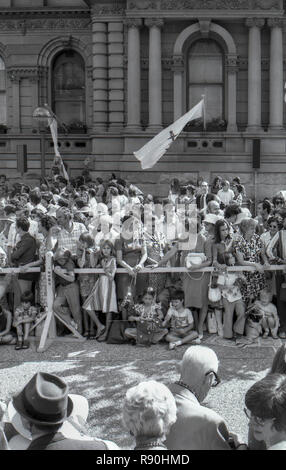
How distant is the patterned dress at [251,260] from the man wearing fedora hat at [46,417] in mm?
5951

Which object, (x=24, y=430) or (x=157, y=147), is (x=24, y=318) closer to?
(x=24, y=430)

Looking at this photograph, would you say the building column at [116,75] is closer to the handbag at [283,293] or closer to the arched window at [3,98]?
the arched window at [3,98]

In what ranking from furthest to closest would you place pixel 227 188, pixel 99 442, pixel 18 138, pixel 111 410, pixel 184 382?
1. pixel 18 138
2. pixel 227 188
3. pixel 111 410
4. pixel 184 382
5. pixel 99 442

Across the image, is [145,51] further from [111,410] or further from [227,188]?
[111,410]

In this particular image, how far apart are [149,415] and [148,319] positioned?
541 cm

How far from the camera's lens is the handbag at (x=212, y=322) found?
957cm

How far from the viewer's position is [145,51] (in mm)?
22000

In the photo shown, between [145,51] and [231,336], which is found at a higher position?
[145,51]

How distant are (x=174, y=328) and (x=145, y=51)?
1492cm

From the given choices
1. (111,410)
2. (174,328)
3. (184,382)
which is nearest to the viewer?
(184,382)

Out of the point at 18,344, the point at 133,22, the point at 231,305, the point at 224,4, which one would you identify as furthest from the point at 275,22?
the point at 18,344

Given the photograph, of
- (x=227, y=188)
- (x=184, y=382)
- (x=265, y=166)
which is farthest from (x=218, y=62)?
(x=184, y=382)

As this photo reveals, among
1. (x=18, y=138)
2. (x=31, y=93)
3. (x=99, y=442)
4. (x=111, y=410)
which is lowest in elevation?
(x=111, y=410)

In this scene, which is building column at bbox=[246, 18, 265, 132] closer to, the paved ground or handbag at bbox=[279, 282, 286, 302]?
handbag at bbox=[279, 282, 286, 302]
